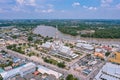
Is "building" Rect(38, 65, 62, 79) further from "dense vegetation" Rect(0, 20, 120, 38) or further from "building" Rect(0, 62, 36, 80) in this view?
"dense vegetation" Rect(0, 20, 120, 38)

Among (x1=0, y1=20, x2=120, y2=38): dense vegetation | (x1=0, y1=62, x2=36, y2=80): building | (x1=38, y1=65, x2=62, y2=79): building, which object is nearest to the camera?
(x1=0, y1=62, x2=36, y2=80): building

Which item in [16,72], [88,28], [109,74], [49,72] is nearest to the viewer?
[16,72]

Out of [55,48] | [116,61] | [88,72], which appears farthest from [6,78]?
[116,61]

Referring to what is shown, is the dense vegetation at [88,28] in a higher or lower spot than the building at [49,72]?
higher


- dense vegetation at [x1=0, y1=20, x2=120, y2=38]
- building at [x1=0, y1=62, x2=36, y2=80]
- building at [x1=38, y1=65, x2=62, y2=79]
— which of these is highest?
dense vegetation at [x1=0, y1=20, x2=120, y2=38]

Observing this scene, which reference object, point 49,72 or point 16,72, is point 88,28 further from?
point 16,72

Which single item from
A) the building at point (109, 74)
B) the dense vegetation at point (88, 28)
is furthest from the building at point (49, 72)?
the dense vegetation at point (88, 28)

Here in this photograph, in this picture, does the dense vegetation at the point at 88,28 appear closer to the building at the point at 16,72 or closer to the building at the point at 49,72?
the building at the point at 49,72

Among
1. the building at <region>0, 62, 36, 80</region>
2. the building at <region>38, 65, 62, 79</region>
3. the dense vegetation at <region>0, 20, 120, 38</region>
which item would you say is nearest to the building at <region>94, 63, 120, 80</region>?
the building at <region>38, 65, 62, 79</region>

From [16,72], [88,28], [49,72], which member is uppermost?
[88,28]

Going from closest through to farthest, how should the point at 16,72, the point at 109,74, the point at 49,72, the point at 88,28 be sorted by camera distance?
the point at 16,72 → the point at 109,74 → the point at 49,72 → the point at 88,28

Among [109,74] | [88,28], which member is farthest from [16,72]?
[88,28]
